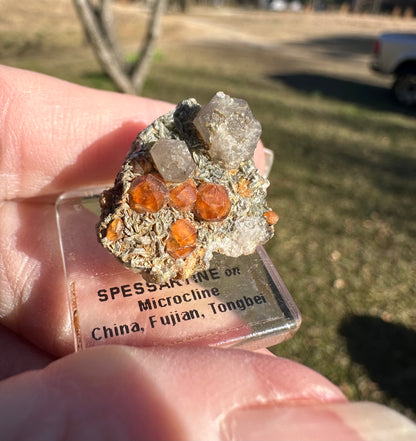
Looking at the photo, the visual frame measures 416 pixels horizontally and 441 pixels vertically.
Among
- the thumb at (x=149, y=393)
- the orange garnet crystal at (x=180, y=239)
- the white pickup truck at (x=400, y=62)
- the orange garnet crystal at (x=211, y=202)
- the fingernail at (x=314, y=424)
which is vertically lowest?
the white pickup truck at (x=400, y=62)

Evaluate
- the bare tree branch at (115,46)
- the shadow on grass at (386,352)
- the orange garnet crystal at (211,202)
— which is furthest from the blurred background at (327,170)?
the orange garnet crystal at (211,202)

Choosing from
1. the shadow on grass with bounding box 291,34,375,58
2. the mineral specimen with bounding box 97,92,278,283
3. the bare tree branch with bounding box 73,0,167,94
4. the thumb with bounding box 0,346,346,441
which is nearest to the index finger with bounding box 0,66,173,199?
the mineral specimen with bounding box 97,92,278,283

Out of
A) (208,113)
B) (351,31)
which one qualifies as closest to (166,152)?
(208,113)

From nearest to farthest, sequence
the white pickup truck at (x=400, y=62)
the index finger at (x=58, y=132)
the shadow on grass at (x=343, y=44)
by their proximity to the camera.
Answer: the index finger at (x=58, y=132) → the white pickup truck at (x=400, y=62) → the shadow on grass at (x=343, y=44)

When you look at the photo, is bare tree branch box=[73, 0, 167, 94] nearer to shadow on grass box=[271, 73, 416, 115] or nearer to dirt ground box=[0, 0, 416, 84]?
dirt ground box=[0, 0, 416, 84]

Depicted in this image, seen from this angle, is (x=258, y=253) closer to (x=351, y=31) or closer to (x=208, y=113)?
(x=208, y=113)

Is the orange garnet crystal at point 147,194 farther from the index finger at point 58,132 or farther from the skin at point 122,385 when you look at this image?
the index finger at point 58,132
